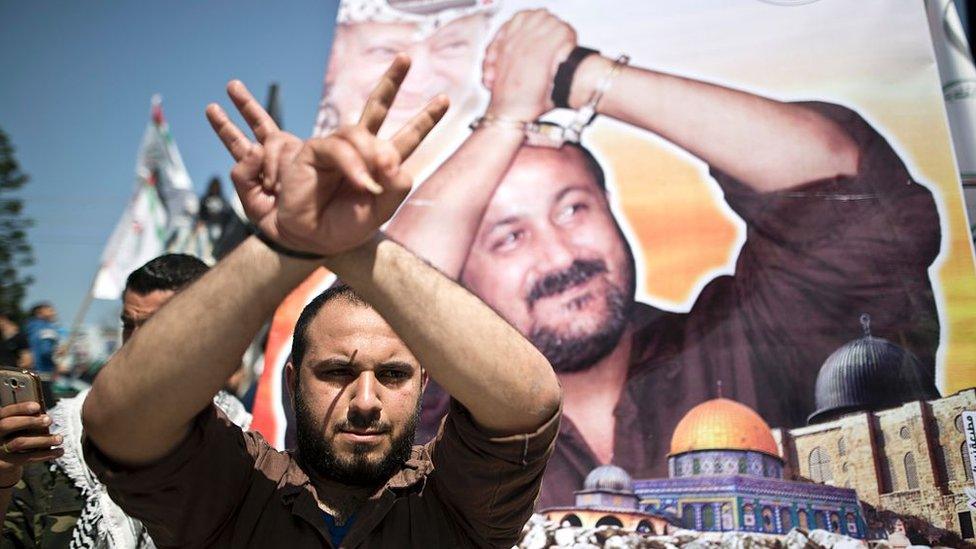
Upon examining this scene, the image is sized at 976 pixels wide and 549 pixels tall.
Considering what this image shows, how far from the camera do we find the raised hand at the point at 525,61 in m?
2.76

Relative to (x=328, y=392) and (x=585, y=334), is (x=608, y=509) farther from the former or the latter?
(x=328, y=392)

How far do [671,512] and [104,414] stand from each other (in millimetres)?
1558

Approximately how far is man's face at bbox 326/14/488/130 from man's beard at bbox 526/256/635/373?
812mm

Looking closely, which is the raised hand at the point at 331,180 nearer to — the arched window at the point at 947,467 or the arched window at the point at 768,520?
the arched window at the point at 768,520

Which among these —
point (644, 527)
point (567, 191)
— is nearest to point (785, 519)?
point (644, 527)

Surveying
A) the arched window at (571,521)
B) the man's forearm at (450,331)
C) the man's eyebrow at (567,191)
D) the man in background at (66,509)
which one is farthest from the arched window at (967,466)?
the man in background at (66,509)

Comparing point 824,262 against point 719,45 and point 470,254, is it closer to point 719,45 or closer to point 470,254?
point 719,45

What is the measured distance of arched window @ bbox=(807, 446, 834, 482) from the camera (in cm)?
208

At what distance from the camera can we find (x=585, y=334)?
2441 millimetres

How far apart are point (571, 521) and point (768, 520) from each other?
526 millimetres

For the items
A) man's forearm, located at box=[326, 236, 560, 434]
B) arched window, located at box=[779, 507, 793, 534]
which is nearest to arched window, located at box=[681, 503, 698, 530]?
arched window, located at box=[779, 507, 793, 534]

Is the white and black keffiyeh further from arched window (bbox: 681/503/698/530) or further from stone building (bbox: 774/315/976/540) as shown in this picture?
stone building (bbox: 774/315/976/540)

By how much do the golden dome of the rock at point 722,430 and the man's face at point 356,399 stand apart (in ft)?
3.50

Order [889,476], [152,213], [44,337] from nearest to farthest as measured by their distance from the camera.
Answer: [889,476] → [44,337] → [152,213]
